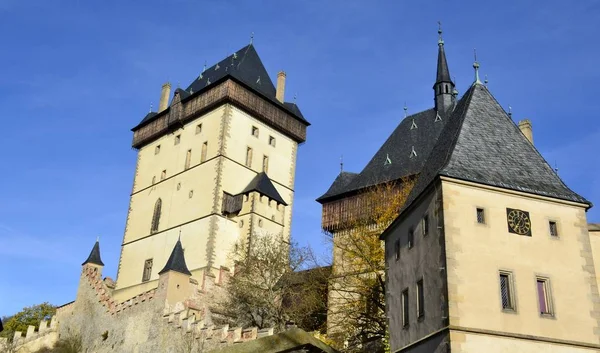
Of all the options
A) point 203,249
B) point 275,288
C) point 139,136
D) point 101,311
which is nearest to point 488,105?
point 275,288

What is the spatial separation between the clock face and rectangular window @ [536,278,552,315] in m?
1.19

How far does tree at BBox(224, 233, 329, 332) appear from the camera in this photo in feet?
102

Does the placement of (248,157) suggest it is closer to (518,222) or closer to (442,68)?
(442,68)

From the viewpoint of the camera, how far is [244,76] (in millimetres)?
47094

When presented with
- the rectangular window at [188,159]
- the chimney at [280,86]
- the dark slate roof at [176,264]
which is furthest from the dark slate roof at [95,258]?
the chimney at [280,86]

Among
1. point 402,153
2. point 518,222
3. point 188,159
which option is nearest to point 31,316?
point 188,159

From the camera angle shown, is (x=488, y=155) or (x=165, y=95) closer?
(x=488, y=155)

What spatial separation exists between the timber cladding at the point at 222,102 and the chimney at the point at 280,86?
5.53 ft

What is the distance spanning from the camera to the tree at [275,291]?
102 feet

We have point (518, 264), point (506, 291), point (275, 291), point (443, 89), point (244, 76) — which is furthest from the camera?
point (244, 76)

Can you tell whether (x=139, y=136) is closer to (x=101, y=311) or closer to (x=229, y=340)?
(x=101, y=311)

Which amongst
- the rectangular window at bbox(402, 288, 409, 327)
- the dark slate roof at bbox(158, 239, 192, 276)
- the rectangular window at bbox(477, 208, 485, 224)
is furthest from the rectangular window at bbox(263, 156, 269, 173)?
the rectangular window at bbox(477, 208, 485, 224)

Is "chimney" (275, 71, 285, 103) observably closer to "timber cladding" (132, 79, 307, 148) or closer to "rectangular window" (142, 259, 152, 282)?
"timber cladding" (132, 79, 307, 148)

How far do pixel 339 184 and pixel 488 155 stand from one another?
19.0 metres
